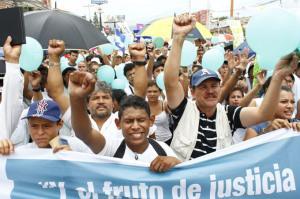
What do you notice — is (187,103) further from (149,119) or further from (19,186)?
(19,186)

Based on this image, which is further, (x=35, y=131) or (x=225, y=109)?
(x=225, y=109)

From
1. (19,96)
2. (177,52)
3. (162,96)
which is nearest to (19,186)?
(19,96)

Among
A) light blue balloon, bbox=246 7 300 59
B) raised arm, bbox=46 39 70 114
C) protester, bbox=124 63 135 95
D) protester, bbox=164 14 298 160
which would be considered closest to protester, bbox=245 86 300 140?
protester, bbox=164 14 298 160

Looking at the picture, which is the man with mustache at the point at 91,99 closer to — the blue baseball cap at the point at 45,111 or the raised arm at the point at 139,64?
the raised arm at the point at 139,64

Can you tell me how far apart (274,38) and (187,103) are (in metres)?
0.77

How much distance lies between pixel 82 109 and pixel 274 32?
147 cm

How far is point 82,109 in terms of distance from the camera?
2.87 meters

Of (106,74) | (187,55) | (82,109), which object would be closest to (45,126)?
(82,109)

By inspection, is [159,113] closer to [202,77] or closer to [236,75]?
[236,75]

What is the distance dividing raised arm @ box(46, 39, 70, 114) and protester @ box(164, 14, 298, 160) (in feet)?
3.26

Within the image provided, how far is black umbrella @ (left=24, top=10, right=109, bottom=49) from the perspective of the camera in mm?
5762

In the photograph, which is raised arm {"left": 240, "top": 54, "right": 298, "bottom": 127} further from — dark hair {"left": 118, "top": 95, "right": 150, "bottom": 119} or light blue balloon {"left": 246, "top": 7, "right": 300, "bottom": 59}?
dark hair {"left": 118, "top": 95, "right": 150, "bottom": 119}

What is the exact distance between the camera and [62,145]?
3.00 meters

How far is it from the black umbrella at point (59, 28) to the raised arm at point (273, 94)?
3.38 metres
